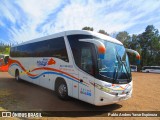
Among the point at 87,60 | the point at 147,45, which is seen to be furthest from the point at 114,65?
the point at 147,45

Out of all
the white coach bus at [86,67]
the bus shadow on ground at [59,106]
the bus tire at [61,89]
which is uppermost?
the white coach bus at [86,67]

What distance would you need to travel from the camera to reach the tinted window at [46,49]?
393 inches

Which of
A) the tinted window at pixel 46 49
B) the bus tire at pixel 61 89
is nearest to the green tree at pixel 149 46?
the tinted window at pixel 46 49

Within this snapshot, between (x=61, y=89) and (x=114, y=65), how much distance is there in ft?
10.5

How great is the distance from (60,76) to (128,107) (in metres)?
3.72

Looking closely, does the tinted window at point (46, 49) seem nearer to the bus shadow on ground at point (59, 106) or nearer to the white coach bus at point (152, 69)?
the bus shadow on ground at point (59, 106)

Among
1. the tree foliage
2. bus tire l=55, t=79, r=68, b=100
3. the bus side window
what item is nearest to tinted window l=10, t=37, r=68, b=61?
bus tire l=55, t=79, r=68, b=100

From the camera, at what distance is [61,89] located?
9.76 metres

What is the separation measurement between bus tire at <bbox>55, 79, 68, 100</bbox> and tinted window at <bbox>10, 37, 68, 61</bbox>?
127cm

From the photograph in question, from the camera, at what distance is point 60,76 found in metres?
9.90

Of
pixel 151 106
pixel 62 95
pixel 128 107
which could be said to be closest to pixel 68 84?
pixel 62 95

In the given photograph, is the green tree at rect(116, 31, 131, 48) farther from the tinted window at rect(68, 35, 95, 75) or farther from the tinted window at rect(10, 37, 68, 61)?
the tinted window at rect(68, 35, 95, 75)

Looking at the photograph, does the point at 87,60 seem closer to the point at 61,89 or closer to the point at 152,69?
the point at 61,89

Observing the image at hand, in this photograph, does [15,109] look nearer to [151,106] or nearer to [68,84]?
[68,84]
